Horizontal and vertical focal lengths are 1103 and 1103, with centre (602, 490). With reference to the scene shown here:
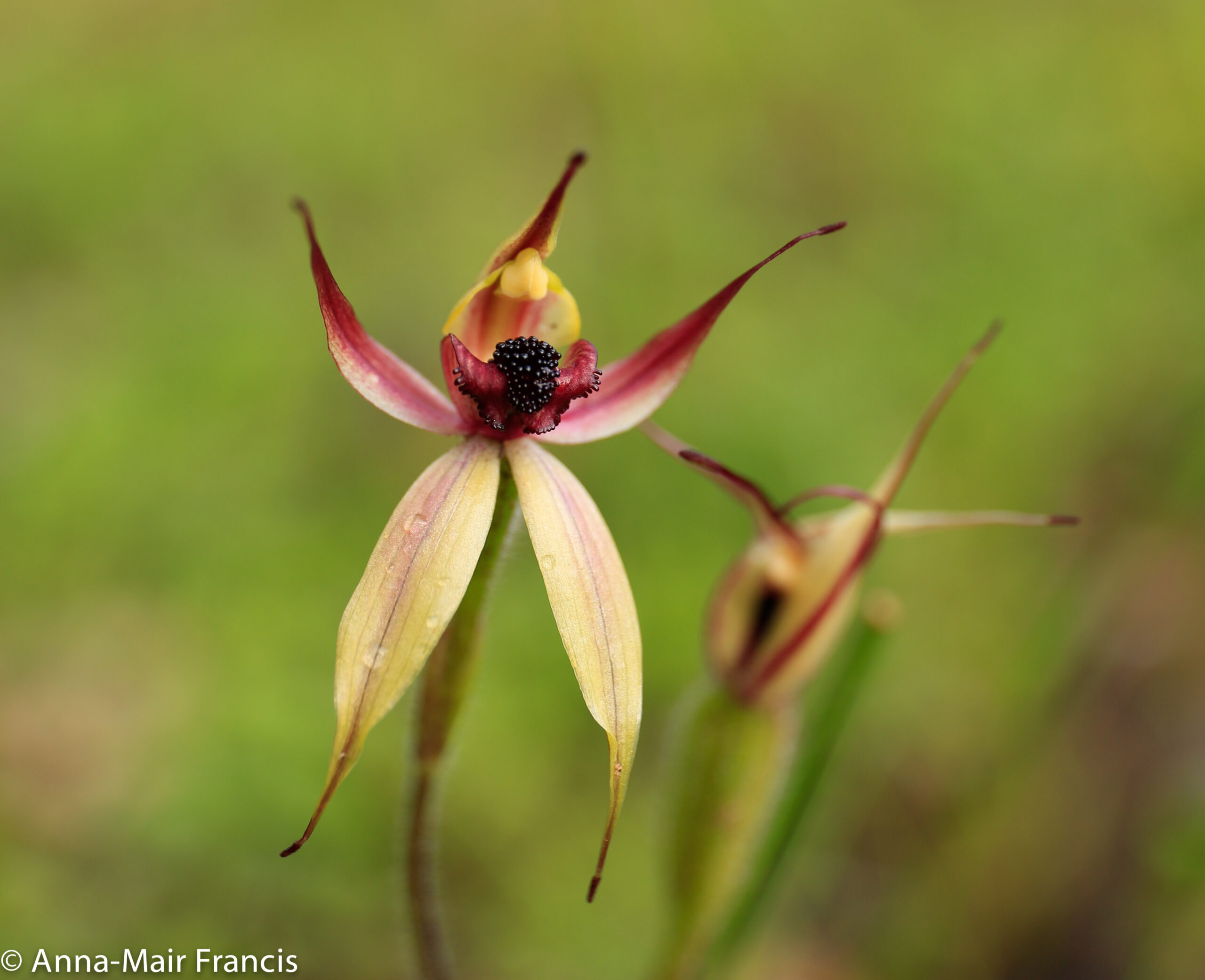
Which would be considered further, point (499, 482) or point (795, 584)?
point (795, 584)

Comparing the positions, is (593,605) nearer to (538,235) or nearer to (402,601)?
(402,601)

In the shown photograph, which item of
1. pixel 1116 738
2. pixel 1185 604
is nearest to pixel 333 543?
pixel 1116 738

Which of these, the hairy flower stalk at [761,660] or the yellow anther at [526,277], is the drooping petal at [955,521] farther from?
the yellow anther at [526,277]

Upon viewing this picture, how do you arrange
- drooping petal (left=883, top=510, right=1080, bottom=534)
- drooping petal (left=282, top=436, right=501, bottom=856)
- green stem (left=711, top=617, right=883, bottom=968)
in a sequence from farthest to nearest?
green stem (left=711, top=617, right=883, bottom=968) < drooping petal (left=883, top=510, right=1080, bottom=534) < drooping petal (left=282, top=436, right=501, bottom=856)

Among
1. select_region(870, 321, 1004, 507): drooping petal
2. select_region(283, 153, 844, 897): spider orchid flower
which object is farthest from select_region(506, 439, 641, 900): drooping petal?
select_region(870, 321, 1004, 507): drooping petal

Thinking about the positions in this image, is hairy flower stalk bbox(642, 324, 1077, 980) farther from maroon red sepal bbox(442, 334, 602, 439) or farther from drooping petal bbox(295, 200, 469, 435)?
drooping petal bbox(295, 200, 469, 435)

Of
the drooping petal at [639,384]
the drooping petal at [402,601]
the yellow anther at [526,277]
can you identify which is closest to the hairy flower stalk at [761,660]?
the drooping petal at [639,384]

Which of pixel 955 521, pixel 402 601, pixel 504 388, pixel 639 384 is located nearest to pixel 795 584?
pixel 955 521
